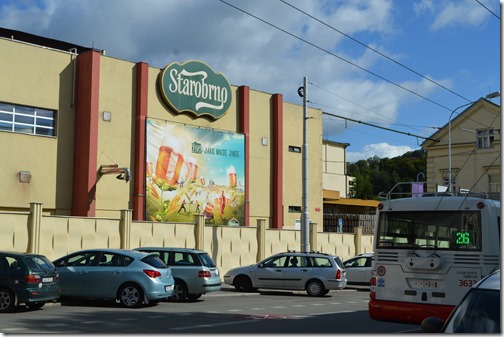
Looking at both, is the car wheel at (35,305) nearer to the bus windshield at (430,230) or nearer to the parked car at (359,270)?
the bus windshield at (430,230)

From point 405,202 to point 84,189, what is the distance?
18424mm

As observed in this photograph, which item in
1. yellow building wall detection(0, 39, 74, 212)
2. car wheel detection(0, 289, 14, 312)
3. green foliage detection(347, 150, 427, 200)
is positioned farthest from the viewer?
green foliage detection(347, 150, 427, 200)

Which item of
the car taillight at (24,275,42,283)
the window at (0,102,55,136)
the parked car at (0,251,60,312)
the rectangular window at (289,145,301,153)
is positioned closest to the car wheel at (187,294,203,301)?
the parked car at (0,251,60,312)

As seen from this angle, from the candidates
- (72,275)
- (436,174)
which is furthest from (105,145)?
(436,174)

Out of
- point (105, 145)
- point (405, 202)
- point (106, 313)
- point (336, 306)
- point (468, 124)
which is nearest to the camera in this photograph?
point (405, 202)

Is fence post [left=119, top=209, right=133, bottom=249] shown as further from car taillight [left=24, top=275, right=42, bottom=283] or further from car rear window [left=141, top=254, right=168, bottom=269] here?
car taillight [left=24, top=275, right=42, bottom=283]

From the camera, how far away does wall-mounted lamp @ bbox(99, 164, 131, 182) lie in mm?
29000

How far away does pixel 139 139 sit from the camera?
31125mm

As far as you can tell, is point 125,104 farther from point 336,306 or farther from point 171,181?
point 336,306

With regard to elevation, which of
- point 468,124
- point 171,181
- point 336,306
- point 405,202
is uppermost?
point 468,124

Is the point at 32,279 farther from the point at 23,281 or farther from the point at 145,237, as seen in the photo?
the point at 145,237

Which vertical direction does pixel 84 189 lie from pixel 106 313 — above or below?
above

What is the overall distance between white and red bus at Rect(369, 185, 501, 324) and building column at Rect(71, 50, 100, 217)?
17.9 m

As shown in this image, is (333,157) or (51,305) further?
(333,157)
